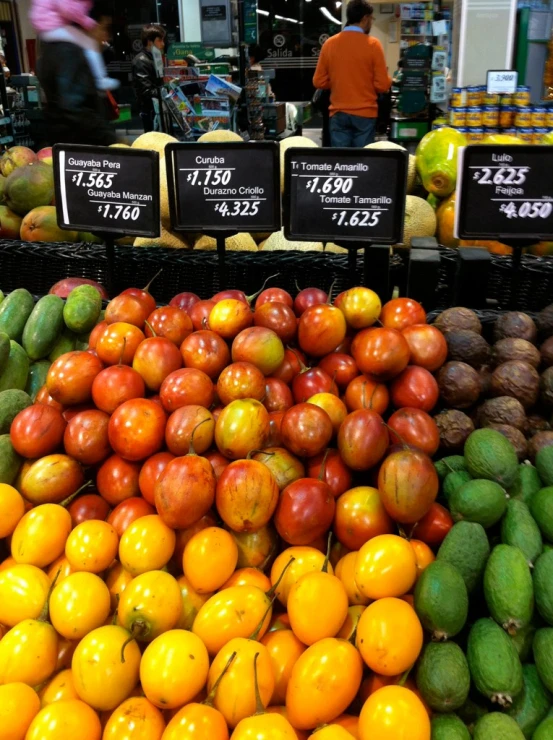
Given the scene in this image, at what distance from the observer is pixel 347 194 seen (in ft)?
5.35

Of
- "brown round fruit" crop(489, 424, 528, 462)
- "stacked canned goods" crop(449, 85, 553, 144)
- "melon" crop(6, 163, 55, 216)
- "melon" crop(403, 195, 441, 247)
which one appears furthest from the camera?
"stacked canned goods" crop(449, 85, 553, 144)

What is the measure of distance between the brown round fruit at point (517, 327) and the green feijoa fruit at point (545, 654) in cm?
75

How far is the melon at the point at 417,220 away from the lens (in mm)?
2129

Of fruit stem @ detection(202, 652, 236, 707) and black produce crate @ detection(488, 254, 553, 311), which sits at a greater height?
black produce crate @ detection(488, 254, 553, 311)

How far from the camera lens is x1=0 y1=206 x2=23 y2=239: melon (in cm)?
240

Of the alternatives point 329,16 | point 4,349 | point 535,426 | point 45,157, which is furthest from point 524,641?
point 329,16

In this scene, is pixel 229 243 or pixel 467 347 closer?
pixel 467 347

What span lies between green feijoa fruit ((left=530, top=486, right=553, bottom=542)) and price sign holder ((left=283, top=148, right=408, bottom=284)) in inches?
28.4

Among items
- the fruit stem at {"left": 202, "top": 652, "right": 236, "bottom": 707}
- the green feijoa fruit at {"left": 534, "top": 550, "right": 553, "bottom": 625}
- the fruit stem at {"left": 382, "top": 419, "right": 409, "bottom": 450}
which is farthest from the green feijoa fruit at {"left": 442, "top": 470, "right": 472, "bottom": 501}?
the fruit stem at {"left": 202, "top": 652, "right": 236, "bottom": 707}

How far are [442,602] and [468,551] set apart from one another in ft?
0.44

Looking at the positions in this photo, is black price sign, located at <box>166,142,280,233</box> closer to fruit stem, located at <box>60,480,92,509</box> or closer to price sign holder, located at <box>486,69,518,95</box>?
fruit stem, located at <box>60,480,92,509</box>

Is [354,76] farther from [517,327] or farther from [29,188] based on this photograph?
[517,327]

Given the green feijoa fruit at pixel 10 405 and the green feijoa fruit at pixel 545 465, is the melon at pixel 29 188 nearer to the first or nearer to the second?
the green feijoa fruit at pixel 10 405

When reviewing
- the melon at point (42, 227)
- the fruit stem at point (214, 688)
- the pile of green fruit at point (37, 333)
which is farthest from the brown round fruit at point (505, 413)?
the melon at point (42, 227)
